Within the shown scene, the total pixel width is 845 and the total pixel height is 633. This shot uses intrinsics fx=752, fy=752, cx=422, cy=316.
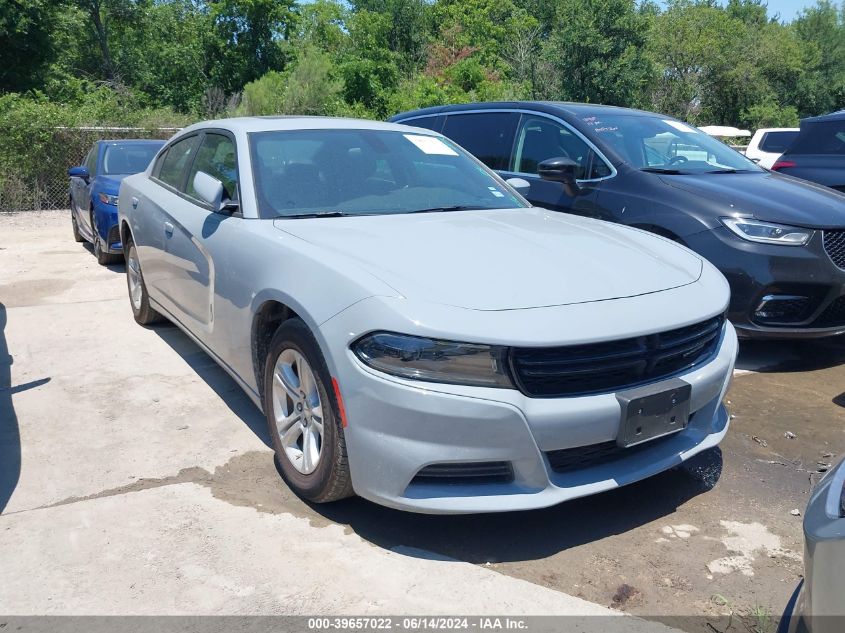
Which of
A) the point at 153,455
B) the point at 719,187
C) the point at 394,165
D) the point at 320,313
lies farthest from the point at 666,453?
the point at 719,187

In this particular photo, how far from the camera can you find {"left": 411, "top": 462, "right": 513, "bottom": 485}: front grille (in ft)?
8.78

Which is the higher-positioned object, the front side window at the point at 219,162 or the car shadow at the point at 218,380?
the front side window at the point at 219,162

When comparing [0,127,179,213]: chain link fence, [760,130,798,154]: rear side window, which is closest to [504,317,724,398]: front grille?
[760,130,798,154]: rear side window

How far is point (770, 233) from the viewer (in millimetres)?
4906

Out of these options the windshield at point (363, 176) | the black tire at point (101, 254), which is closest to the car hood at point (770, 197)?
the windshield at point (363, 176)

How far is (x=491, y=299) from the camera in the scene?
2742 millimetres

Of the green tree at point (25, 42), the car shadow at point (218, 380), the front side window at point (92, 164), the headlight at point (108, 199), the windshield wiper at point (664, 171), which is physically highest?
the green tree at point (25, 42)

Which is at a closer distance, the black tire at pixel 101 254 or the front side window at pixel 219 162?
the front side window at pixel 219 162

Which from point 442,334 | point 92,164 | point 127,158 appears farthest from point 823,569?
point 92,164

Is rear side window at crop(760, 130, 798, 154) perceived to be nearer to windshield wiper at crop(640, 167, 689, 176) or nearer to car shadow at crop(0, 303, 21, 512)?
windshield wiper at crop(640, 167, 689, 176)

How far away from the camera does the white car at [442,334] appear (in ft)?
8.55

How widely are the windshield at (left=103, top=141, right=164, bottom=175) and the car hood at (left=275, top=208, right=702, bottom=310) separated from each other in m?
6.02

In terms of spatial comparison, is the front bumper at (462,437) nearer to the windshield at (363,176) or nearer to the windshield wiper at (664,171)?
the windshield at (363,176)

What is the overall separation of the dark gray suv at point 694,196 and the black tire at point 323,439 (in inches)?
88.4
